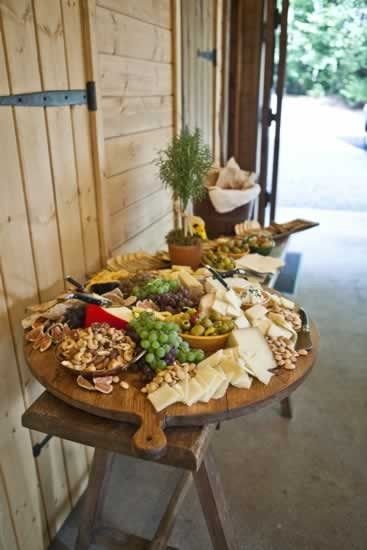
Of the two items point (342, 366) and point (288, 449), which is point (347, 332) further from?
point (288, 449)

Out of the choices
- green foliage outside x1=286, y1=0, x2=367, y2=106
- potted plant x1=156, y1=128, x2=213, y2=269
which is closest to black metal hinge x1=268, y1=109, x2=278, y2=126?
green foliage outside x1=286, y1=0, x2=367, y2=106

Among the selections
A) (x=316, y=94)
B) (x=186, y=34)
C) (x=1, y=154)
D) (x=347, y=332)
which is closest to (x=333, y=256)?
(x=347, y=332)

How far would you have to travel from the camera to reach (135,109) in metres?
1.78

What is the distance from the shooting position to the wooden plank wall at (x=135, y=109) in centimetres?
157

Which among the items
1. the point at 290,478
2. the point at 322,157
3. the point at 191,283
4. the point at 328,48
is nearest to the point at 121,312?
the point at 191,283

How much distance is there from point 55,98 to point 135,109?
0.56 metres

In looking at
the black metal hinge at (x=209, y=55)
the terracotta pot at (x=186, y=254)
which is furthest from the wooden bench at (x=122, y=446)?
the black metal hinge at (x=209, y=55)

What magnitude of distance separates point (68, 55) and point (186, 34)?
117cm

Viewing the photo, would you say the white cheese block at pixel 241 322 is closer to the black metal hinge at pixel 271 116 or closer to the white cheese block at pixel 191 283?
the white cheese block at pixel 191 283

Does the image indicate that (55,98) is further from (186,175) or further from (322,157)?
(322,157)

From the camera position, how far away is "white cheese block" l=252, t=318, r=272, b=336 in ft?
3.63

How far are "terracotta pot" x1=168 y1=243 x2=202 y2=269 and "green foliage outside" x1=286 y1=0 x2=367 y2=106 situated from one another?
3.20 metres

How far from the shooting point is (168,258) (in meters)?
1.69

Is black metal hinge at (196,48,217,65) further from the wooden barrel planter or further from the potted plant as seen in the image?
the potted plant
